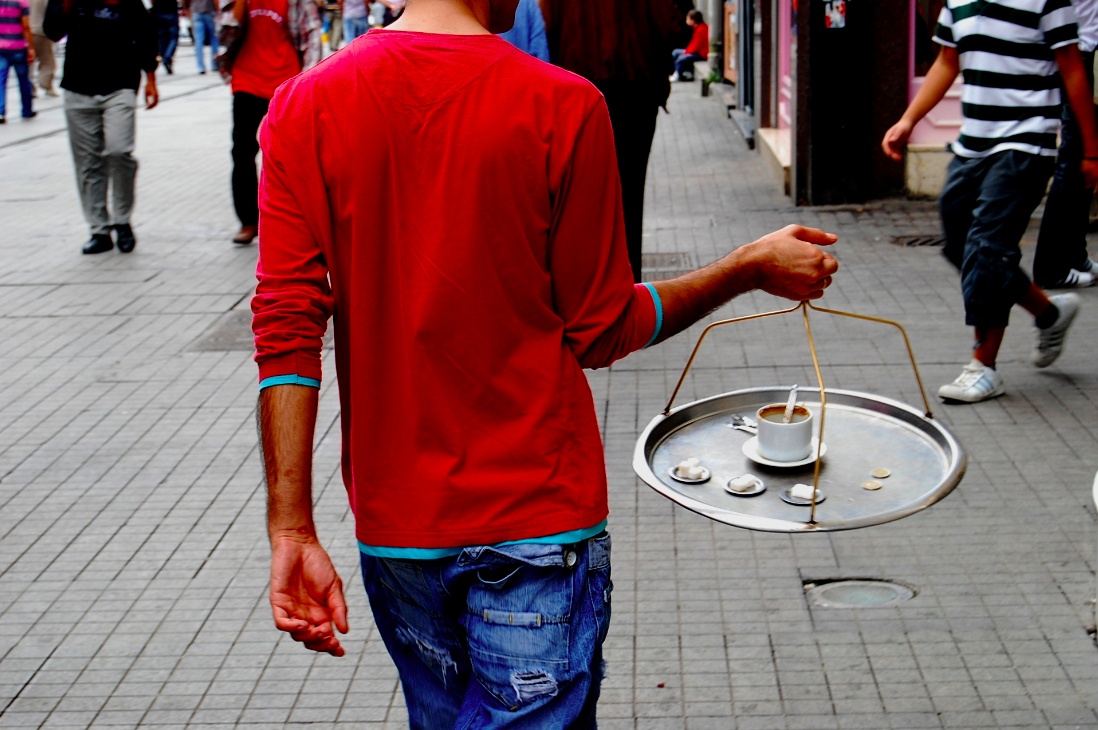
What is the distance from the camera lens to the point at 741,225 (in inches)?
339

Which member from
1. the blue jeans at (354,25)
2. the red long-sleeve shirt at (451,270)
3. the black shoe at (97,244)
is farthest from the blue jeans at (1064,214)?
the blue jeans at (354,25)

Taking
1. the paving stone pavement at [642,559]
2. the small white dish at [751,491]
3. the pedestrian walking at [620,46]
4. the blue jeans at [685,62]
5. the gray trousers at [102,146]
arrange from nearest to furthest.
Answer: the small white dish at [751,491] → the paving stone pavement at [642,559] → the pedestrian walking at [620,46] → the gray trousers at [102,146] → the blue jeans at [685,62]

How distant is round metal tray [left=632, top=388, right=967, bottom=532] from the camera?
1915 millimetres

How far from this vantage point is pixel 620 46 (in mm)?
5723

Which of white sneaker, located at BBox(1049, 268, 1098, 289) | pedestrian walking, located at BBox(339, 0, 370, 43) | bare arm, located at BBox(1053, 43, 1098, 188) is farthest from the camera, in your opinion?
pedestrian walking, located at BBox(339, 0, 370, 43)

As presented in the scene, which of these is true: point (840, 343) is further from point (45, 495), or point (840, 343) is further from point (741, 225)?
point (45, 495)

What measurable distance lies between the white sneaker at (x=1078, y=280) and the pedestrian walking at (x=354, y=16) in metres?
20.1

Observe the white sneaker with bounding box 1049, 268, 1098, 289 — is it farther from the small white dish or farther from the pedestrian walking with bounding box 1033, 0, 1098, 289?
the small white dish

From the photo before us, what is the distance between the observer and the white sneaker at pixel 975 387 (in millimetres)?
4957

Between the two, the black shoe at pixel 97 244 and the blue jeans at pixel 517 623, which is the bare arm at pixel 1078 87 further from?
the black shoe at pixel 97 244

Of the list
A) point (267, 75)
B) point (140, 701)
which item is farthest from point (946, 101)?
point (140, 701)

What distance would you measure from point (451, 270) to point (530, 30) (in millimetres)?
4096

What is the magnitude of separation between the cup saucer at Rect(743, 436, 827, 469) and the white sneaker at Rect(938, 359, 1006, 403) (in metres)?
2.96

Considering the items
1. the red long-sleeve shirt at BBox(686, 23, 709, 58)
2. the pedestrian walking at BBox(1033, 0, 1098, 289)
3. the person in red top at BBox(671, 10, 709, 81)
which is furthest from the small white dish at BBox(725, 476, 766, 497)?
the red long-sleeve shirt at BBox(686, 23, 709, 58)
